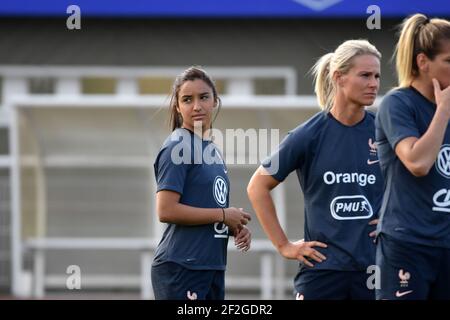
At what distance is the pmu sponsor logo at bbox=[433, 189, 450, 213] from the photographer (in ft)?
13.9

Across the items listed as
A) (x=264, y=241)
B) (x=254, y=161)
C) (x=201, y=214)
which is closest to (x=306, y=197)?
(x=201, y=214)

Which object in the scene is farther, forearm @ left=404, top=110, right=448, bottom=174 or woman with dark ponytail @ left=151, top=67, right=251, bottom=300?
woman with dark ponytail @ left=151, top=67, right=251, bottom=300

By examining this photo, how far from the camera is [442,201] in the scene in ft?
13.9

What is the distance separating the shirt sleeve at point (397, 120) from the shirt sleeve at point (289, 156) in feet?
2.43

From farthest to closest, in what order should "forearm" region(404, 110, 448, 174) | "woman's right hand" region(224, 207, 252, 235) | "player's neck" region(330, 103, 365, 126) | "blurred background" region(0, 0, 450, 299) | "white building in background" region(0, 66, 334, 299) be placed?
"blurred background" region(0, 0, 450, 299), "white building in background" region(0, 66, 334, 299), "player's neck" region(330, 103, 365, 126), "woman's right hand" region(224, 207, 252, 235), "forearm" region(404, 110, 448, 174)

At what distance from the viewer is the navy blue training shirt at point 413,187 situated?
13.8 ft

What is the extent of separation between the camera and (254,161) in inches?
430

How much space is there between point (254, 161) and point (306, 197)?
19.2 feet

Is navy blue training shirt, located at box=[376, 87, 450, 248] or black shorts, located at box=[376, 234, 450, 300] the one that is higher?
navy blue training shirt, located at box=[376, 87, 450, 248]

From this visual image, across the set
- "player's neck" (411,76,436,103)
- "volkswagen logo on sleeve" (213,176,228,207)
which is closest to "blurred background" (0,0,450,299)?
"volkswagen logo on sleeve" (213,176,228,207)

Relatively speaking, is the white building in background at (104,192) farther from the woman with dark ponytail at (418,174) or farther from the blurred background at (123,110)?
the woman with dark ponytail at (418,174)

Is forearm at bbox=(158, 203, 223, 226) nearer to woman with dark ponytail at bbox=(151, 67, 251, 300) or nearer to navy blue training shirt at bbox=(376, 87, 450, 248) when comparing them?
woman with dark ponytail at bbox=(151, 67, 251, 300)
